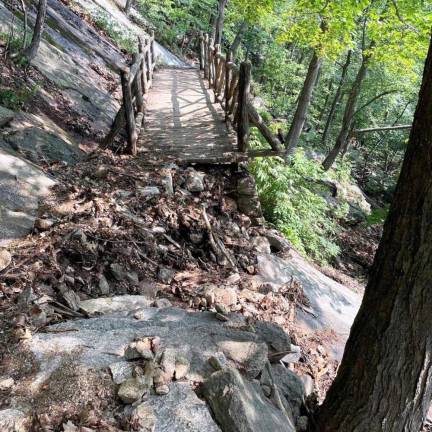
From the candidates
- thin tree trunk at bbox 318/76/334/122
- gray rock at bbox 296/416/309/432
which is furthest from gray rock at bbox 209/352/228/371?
thin tree trunk at bbox 318/76/334/122

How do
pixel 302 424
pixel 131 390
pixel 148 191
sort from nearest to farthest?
1. pixel 131 390
2. pixel 302 424
3. pixel 148 191

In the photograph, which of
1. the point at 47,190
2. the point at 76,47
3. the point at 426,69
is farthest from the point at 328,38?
the point at 426,69

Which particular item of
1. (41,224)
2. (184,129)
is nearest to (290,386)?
(41,224)

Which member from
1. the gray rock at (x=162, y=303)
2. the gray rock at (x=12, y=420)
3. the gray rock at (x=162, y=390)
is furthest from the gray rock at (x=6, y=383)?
the gray rock at (x=162, y=303)

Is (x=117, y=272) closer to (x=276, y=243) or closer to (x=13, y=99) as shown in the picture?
(x=276, y=243)

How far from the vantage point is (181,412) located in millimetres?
2525

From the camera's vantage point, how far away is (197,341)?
3271 millimetres

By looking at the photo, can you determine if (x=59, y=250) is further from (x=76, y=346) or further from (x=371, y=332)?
(x=371, y=332)

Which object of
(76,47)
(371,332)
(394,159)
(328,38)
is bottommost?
(394,159)

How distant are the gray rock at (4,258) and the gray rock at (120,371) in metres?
1.67

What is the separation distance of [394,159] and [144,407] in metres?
29.1

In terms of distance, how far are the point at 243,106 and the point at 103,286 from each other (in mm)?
4620

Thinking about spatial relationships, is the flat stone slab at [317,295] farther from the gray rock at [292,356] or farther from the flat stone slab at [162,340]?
the flat stone slab at [162,340]

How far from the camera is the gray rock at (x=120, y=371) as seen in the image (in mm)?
2651
